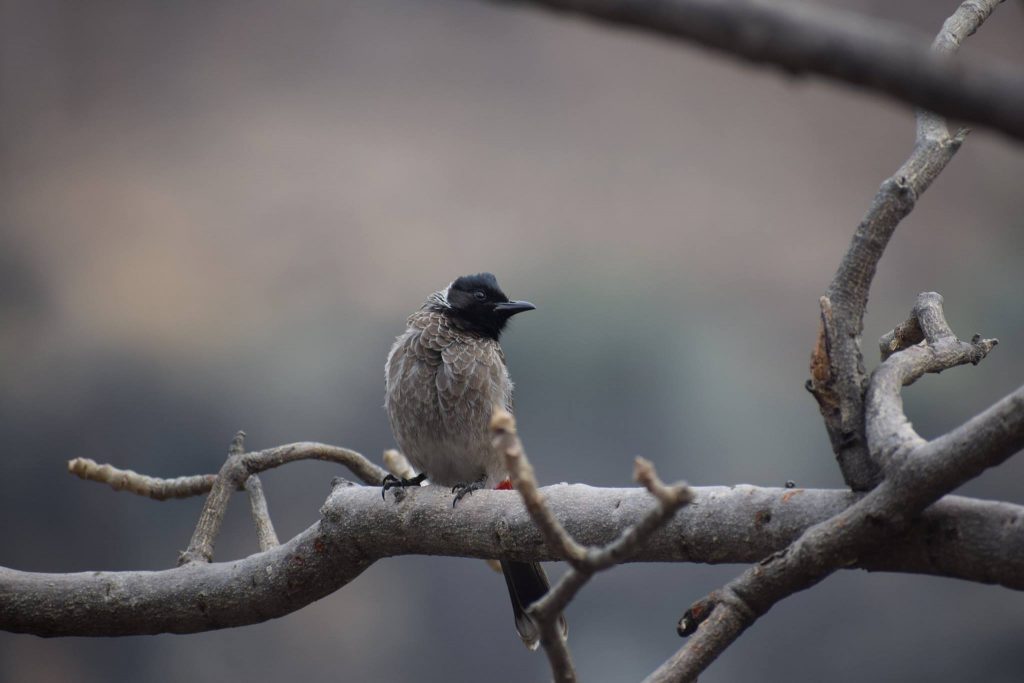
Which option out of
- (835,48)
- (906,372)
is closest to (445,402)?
(906,372)

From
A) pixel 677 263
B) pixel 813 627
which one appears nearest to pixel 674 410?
pixel 677 263

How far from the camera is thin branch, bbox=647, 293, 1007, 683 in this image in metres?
1.57

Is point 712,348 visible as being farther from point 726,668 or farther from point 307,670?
point 307,670

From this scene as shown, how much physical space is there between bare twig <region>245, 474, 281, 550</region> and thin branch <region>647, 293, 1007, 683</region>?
1.60 metres

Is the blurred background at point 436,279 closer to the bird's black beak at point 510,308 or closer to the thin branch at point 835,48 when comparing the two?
the bird's black beak at point 510,308

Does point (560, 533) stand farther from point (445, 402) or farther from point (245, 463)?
point (245, 463)

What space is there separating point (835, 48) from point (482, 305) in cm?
270

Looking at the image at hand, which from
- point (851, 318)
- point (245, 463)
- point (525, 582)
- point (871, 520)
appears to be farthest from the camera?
point (245, 463)

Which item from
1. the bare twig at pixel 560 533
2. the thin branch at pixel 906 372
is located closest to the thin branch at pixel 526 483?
the bare twig at pixel 560 533

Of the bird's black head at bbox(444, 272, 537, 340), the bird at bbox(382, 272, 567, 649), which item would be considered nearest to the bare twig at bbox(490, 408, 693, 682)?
the bird at bbox(382, 272, 567, 649)

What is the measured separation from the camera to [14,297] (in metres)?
5.19

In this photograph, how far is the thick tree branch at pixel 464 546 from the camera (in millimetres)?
1681

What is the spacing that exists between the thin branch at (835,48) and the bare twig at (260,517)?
242 cm

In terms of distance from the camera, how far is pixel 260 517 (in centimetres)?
309
